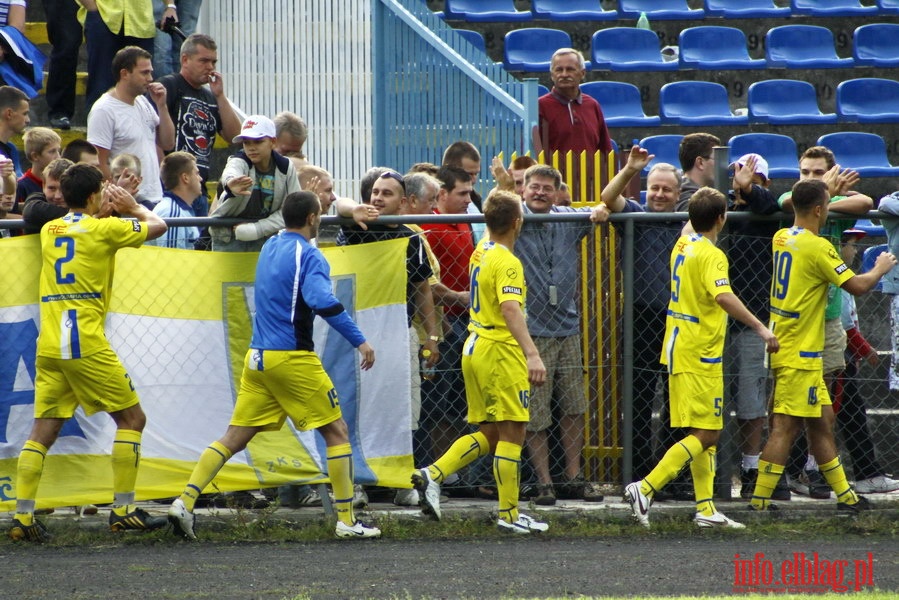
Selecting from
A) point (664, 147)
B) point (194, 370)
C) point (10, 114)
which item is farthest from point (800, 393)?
point (664, 147)

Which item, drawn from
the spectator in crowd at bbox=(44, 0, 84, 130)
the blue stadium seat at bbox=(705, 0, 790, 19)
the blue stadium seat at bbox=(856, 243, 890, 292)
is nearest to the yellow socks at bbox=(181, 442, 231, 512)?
the spectator in crowd at bbox=(44, 0, 84, 130)

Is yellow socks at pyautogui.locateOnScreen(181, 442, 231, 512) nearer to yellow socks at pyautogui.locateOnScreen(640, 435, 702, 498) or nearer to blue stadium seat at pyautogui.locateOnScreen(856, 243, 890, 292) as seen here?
yellow socks at pyautogui.locateOnScreen(640, 435, 702, 498)

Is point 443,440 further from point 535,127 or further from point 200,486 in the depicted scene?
point 535,127

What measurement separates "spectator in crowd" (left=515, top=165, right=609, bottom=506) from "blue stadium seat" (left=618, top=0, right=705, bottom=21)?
27.1 ft

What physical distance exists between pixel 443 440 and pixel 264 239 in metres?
1.76

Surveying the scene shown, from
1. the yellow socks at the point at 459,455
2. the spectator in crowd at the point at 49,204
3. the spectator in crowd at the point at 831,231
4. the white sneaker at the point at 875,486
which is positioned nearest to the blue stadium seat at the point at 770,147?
the spectator in crowd at the point at 831,231

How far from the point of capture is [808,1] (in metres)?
15.8

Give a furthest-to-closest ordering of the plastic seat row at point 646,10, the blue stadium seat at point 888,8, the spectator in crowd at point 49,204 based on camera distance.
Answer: the blue stadium seat at point 888,8 < the plastic seat row at point 646,10 < the spectator in crowd at point 49,204

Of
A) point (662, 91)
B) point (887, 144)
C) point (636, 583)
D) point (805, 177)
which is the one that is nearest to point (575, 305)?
point (805, 177)

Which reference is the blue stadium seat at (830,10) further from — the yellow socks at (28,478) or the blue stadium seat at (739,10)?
the yellow socks at (28,478)

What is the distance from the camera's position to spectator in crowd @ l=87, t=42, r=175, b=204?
9.11m

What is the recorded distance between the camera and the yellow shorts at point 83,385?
22.4ft

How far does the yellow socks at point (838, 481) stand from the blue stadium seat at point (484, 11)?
9.10m

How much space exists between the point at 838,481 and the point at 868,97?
814cm
